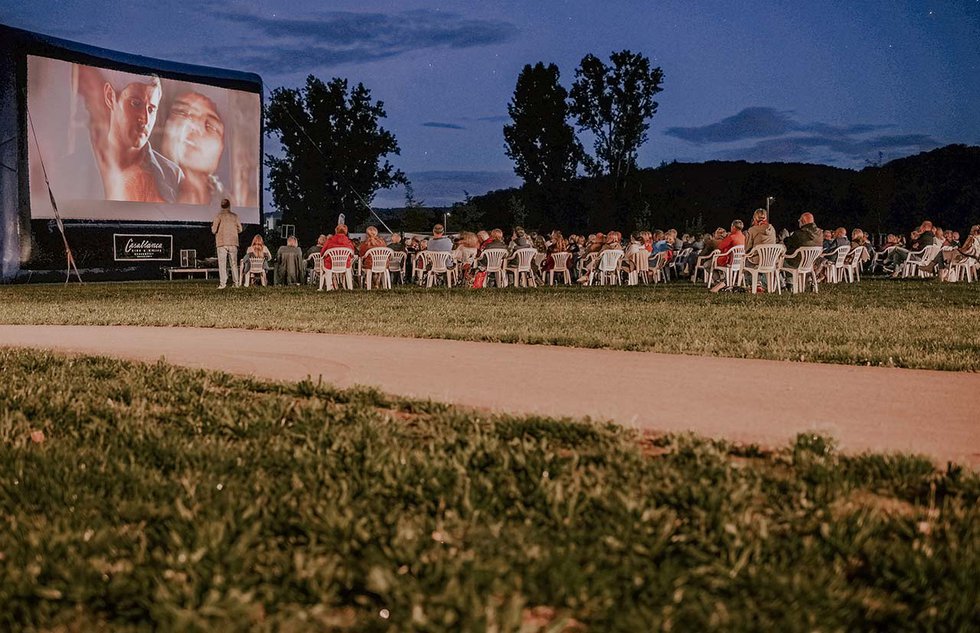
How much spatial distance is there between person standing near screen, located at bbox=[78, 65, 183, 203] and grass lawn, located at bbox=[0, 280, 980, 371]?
314 inches

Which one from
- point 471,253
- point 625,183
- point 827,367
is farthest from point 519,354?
point 625,183

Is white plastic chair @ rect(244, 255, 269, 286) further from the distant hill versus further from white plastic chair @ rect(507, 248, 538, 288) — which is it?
the distant hill

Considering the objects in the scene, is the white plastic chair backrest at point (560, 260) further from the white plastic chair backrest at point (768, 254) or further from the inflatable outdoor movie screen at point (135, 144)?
the inflatable outdoor movie screen at point (135, 144)

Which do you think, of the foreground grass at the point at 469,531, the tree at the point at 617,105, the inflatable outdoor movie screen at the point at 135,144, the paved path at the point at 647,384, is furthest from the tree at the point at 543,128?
the foreground grass at the point at 469,531

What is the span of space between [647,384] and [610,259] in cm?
1446

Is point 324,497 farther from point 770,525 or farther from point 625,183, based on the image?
point 625,183

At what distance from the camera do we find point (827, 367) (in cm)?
605

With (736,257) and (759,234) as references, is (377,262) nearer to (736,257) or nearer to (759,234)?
(736,257)

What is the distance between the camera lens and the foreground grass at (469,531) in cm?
222

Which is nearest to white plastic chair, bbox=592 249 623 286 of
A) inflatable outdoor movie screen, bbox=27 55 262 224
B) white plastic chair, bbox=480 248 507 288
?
white plastic chair, bbox=480 248 507 288

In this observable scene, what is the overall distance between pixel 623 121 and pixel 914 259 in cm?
2568

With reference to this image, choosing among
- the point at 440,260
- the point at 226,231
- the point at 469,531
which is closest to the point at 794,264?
the point at 440,260

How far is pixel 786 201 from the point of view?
172 feet

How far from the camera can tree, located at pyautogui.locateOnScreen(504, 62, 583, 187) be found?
4706cm
